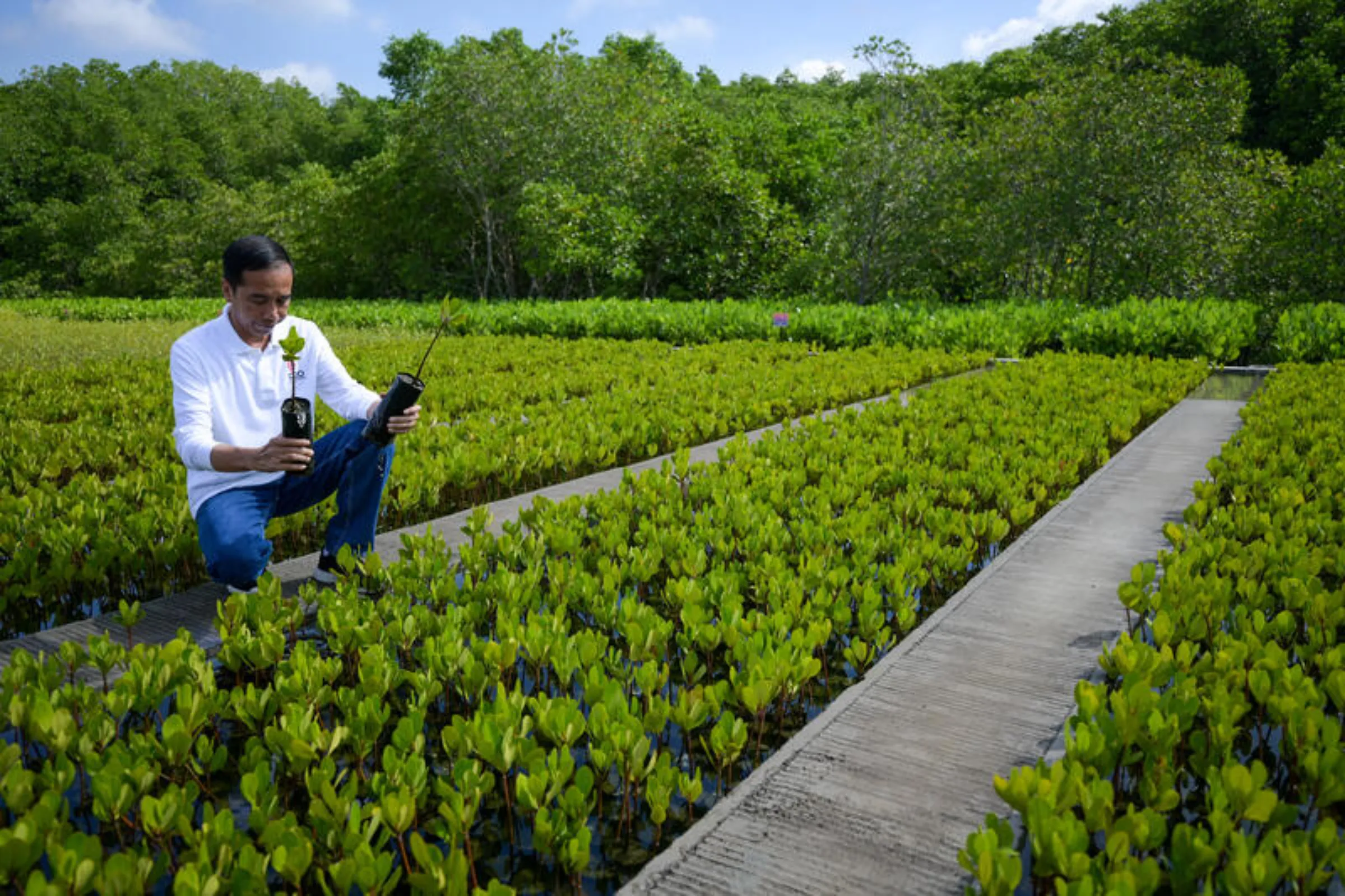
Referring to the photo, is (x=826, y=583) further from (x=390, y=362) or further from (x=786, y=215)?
(x=786, y=215)

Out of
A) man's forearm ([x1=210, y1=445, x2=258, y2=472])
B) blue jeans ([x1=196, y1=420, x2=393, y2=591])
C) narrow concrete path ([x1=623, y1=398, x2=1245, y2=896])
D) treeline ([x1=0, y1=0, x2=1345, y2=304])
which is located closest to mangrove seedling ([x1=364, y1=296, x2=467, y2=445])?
A: blue jeans ([x1=196, y1=420, x2=393, y2=591])

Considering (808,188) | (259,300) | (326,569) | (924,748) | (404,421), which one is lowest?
(924,748)

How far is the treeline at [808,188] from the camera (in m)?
18.5

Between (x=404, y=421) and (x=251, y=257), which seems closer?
(x=251, y=257)

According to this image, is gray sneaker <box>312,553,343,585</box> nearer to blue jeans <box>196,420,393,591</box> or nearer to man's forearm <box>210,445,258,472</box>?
blue jeans <box>196,420,393,591</box>

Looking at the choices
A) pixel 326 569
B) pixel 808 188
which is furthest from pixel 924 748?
pixel 808 188

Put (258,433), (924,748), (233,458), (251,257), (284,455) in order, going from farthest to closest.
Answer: (258,433) → (251,257) → (233,458) → (284,455) → (924,748)

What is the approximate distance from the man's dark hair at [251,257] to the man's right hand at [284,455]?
2.61 feet

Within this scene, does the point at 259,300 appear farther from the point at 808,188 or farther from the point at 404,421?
the point at 808,188

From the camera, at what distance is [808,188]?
30.9 m

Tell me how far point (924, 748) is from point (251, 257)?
3.31m

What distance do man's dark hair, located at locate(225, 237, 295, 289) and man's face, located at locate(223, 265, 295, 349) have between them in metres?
0.02

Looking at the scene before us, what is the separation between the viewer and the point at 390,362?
1320 centimetres

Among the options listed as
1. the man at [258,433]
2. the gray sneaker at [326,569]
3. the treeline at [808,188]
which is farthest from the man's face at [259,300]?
the treeline at [808,188]
